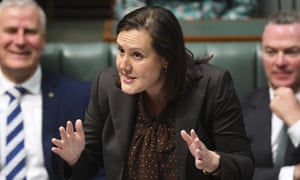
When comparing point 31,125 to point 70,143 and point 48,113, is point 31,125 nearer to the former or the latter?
point 48,113

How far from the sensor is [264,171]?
2.30 meters

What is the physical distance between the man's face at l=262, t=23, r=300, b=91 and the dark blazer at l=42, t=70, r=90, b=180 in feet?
2.46

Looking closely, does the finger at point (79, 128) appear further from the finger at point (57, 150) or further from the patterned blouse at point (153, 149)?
the patterned blouse at point (153, 149)

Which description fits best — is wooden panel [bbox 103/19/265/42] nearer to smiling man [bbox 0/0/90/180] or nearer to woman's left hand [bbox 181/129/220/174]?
smiling man [bbox 0/0/90/180]

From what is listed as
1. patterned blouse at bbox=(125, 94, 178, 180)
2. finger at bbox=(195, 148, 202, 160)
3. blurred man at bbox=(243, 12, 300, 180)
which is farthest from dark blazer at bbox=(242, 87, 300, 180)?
finger at bbox=(195, 148, 202, 160)

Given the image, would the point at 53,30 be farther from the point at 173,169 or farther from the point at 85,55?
the point at 173,169

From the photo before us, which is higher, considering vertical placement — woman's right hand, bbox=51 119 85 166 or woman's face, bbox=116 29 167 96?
woman's face, bbox=116 29 167 96

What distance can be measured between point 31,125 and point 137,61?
838 millimetres

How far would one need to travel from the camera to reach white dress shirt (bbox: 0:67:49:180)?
2.38m

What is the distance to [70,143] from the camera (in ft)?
5.80

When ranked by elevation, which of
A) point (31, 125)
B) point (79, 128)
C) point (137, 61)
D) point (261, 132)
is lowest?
point (261, 132)

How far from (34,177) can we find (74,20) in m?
4.38

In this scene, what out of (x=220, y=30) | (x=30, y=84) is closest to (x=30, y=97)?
(x=30, y=84)

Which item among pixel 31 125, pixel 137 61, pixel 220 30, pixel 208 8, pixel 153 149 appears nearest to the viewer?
pixel 137 61
